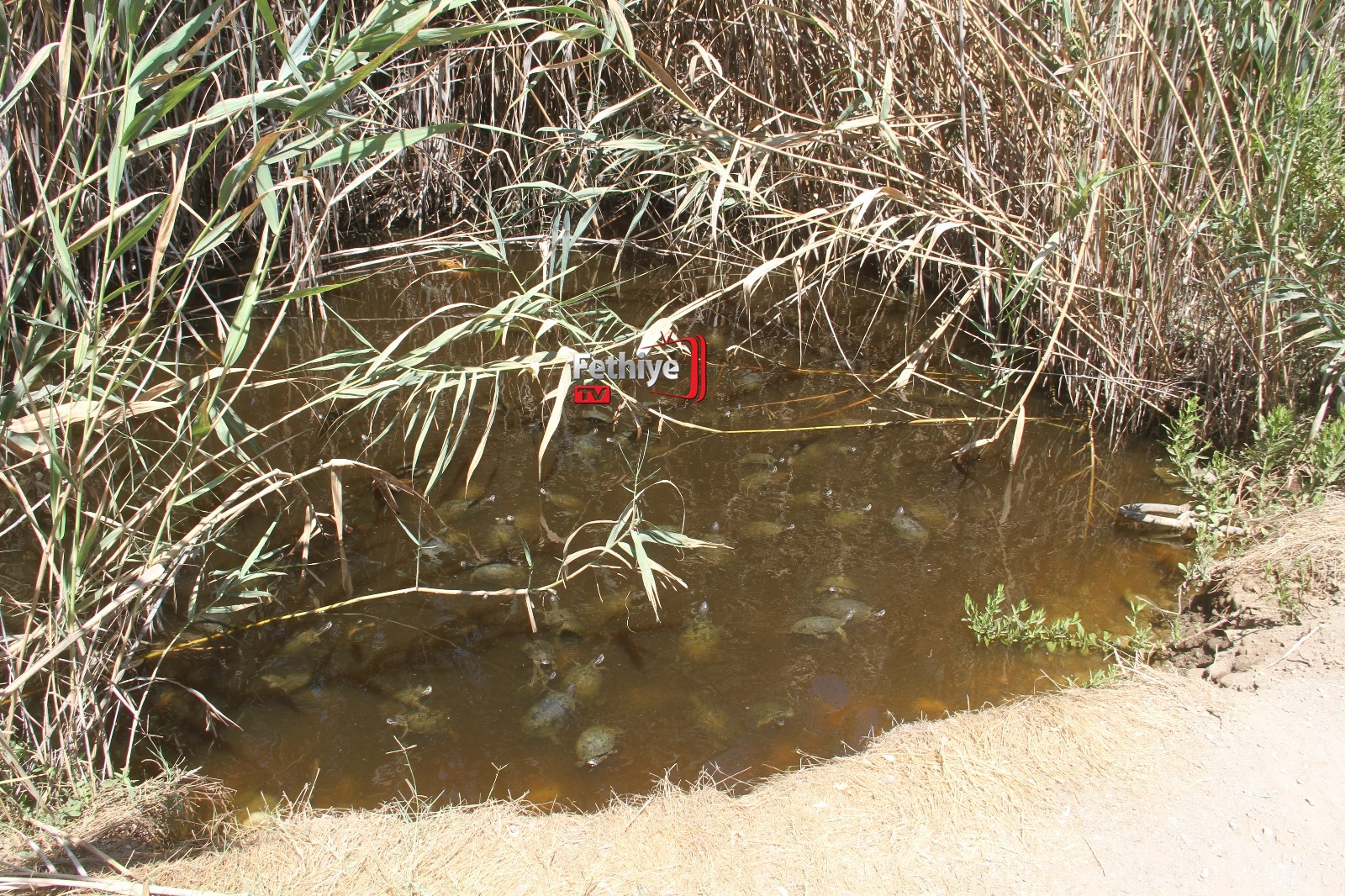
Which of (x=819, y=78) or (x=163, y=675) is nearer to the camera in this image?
(x=163, y=675)

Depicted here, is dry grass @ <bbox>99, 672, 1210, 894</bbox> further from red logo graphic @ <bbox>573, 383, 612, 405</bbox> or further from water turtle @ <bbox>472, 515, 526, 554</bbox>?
red logo graphic @ <bbox>573, 383, 612, 405</bbox>

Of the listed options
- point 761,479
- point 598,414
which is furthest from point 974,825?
point 598,414

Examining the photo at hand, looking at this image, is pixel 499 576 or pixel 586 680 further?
pixel 499 576

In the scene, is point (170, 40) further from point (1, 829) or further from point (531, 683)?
point (531, 683)

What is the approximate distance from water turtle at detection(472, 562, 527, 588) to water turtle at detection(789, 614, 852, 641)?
0.76 m

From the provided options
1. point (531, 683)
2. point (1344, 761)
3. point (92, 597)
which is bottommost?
point (531, 683)

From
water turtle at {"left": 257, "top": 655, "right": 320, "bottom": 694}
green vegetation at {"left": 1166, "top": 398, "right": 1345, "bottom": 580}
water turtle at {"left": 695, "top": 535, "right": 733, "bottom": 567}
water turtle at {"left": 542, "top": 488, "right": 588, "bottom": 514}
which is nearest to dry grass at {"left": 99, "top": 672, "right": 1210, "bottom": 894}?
water turtle at {"left": 257, "top": 655, "right": 320, "bottom": 694}

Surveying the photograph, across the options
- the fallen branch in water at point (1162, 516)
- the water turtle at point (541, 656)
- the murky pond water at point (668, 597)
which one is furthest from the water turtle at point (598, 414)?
the fallen branch in water at point (1162, 516)

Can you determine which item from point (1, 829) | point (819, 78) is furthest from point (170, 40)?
point (819, 78)

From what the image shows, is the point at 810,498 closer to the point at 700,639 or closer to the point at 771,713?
the point at 700,639

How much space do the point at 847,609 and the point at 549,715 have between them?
2.83 feet

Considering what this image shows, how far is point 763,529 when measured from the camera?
3.05 meters

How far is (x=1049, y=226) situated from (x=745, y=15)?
1.49m

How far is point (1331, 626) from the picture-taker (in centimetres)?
223
